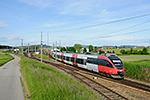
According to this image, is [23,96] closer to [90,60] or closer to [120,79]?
[120,79]

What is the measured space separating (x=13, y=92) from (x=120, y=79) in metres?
14.2

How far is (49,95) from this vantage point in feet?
29.2

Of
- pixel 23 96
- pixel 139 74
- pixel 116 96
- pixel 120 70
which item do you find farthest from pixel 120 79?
pixel 23 96

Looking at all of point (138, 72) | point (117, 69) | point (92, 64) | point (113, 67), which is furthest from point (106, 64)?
point (138, 72)

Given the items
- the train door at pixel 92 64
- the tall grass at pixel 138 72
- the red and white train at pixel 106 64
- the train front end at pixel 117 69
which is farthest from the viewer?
the train door at pixel 92 64

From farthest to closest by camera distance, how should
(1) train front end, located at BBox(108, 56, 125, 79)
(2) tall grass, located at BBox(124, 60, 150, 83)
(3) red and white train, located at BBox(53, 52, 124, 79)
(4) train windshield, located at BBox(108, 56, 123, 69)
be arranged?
(2) tall grass, located at BBox(124, 60, 150, 83) < (4) train windshield, located at BBox(108, 56, 123, 69) < (3) red and white train, located at BBox(53, 52, 124, 79) < (1) train front end, located at BBox(108, 56, 125, 79)

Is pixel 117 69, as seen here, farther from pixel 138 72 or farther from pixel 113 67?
pixel 138 72

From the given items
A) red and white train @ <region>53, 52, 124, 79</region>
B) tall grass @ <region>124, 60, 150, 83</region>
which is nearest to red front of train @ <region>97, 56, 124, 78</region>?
red and white train @ <region>53, 52, 124, 79</region>

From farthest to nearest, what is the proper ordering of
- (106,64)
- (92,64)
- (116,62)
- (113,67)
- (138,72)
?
(92,64)
(138,72)
(106,64)
(116,62)
(113,67)

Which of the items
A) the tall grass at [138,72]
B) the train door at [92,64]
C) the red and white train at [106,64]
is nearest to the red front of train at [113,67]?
the red and white train at [106,64]

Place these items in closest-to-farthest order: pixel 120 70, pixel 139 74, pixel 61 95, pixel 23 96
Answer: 1. pixel 61 95
2. pixel 23 96
3. pixel 120 70
4. pixel 139 74

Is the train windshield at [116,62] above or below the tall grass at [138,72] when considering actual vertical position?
above

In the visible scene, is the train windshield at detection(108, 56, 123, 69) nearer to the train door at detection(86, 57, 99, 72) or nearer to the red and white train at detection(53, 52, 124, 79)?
the red and white train at detection(53, 52, 124, 79)

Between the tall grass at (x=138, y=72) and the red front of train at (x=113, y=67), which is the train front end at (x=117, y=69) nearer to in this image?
the red front of train at (x=113, y=67)
